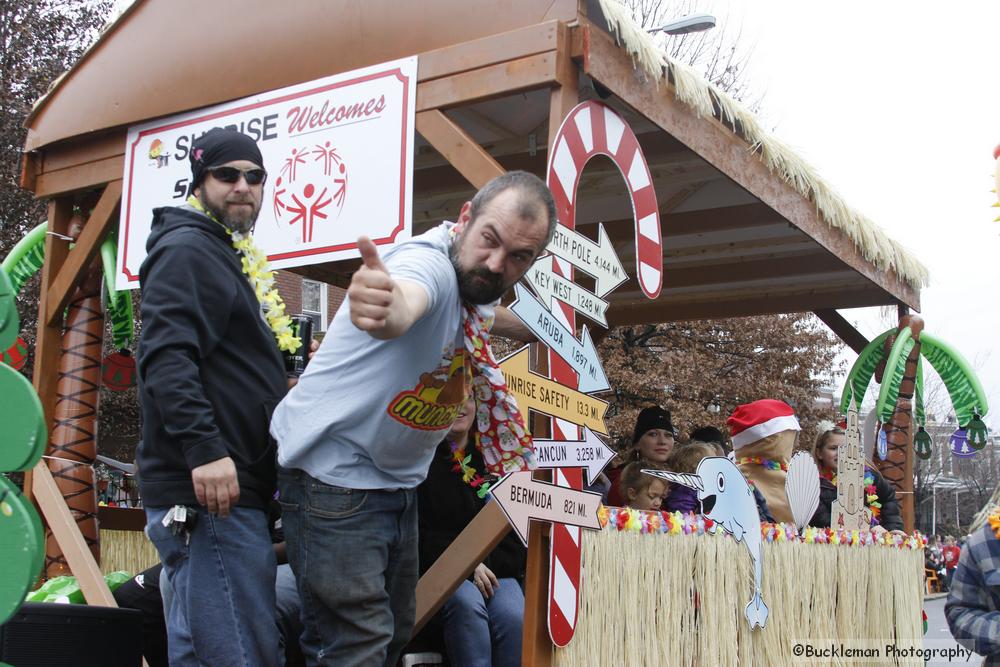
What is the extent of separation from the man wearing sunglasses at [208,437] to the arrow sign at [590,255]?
1260 millimetres

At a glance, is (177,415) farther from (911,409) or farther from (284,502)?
(911,409)

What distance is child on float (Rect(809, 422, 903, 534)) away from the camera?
260 inches

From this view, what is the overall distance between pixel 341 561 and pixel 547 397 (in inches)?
47.7

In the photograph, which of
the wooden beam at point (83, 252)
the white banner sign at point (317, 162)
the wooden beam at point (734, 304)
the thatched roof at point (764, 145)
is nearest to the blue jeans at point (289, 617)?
the white banner sign at point (317, 162)

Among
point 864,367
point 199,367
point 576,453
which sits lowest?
point 576,453

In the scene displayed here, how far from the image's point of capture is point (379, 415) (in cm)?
261

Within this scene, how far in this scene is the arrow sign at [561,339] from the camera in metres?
3.38

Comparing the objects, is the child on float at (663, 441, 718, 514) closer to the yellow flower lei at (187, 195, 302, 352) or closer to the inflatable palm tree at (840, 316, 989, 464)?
the inflatable palm tree at (840, 316, 989, 464)

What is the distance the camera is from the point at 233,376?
9.31 ft

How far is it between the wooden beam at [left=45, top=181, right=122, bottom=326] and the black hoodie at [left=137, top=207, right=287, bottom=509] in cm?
291

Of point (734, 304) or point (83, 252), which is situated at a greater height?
point (734, 304)

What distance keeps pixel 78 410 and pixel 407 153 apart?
255 cm

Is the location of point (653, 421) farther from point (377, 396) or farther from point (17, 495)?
point (17, 495)

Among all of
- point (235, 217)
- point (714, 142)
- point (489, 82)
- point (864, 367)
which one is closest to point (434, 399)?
point (235, 217)
